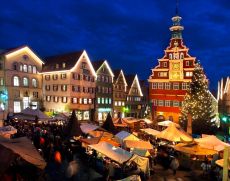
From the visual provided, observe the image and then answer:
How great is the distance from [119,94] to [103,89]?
522 cm

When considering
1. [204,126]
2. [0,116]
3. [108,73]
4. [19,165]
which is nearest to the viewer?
[19,165]

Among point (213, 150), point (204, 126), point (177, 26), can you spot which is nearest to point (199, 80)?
point (204, 126)

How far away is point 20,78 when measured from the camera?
5219cm

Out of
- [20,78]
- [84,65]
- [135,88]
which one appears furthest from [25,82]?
[135,88]

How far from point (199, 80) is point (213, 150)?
82.2ft

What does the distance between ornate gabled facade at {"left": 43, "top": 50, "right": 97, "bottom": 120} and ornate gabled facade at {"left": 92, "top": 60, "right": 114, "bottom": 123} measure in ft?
5.16

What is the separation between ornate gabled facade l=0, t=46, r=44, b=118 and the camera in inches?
1958

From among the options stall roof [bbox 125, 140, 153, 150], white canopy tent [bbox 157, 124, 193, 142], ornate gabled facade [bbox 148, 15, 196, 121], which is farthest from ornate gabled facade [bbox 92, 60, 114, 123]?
stall roof [bbox 125, 140, 153, 150]

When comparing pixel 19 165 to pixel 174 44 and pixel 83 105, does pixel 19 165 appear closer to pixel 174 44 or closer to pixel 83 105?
pixel 83 105

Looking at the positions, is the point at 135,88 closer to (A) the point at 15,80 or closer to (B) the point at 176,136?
(A) the point at 15,80

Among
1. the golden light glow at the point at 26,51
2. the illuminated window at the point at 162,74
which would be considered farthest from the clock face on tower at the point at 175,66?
the golden light glow at the point at 26,51

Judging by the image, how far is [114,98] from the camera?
63.1 meters

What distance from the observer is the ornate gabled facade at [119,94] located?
63281mm

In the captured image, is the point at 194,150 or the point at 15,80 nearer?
the point at 194,150
